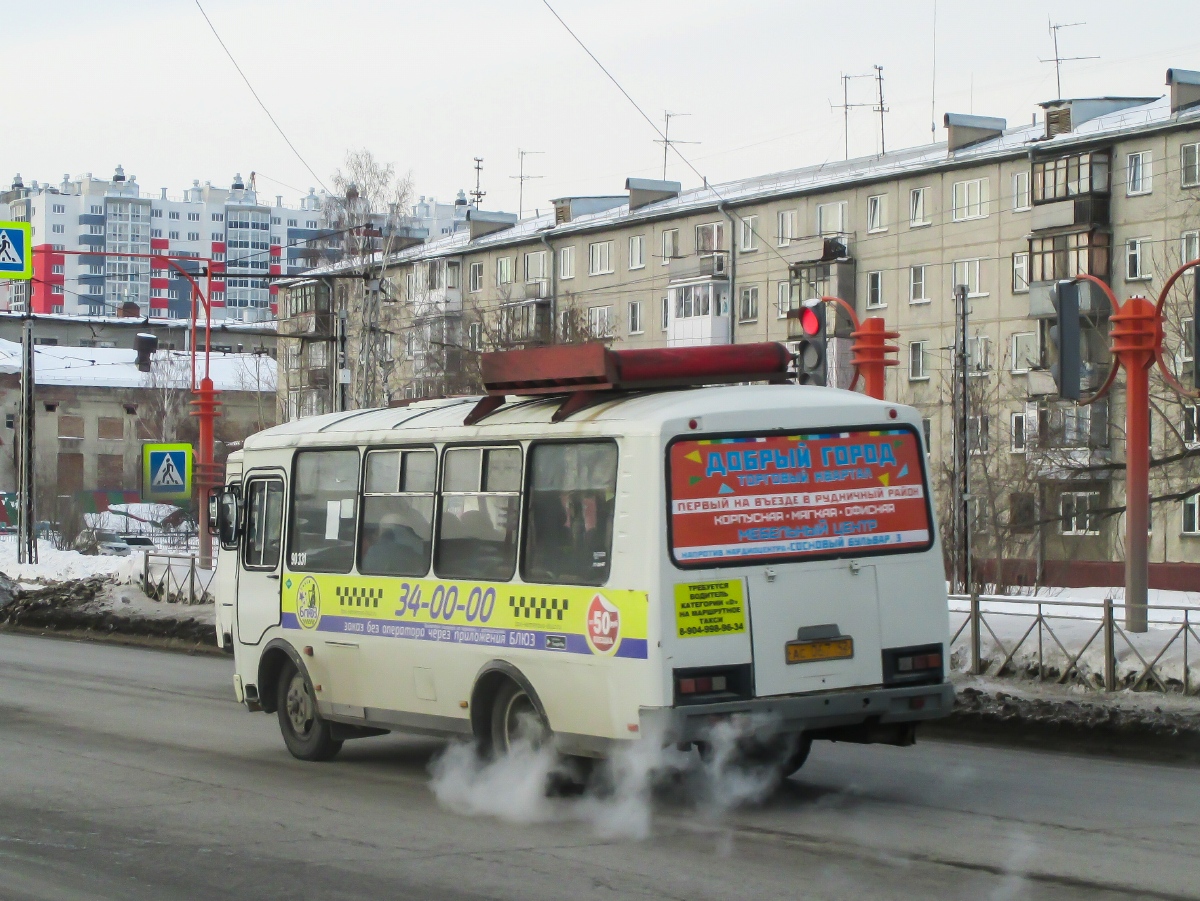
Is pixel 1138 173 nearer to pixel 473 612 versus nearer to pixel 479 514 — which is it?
pixel 479 514

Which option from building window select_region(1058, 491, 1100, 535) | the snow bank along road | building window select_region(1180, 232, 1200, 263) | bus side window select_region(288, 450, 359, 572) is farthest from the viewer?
building window select_region(1058, 491, 1100, 535)

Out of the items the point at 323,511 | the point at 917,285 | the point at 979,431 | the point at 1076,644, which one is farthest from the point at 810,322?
the point at 917,285

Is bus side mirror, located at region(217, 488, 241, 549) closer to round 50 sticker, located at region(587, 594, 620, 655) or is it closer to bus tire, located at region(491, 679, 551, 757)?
bus tire, located at region(491, 679, 551, 757)

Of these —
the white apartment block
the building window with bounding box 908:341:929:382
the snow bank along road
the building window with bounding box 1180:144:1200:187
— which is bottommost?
the snow bank along road

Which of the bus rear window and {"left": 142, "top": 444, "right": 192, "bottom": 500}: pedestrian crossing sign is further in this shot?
{"left": 142, "top": 444, "right": 192, "bottom": 500}: pedestrian crossing sign

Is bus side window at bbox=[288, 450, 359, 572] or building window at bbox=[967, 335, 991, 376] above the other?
building window at bbox=[967, 335, 991, 376]

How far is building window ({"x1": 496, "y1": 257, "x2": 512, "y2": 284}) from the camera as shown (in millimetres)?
71000

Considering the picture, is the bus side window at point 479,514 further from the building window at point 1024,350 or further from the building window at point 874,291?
the building window at point 874,291

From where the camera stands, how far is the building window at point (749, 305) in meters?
60.4

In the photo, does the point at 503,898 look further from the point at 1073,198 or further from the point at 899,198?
the point at 899,198

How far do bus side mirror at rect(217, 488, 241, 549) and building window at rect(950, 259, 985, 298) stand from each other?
43.7 meters

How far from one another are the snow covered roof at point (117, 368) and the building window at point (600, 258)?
27205 mm

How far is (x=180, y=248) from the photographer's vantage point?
184 metres

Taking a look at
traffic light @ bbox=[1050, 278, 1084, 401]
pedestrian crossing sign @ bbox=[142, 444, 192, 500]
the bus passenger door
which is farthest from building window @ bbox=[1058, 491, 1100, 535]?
the bus passenger door
